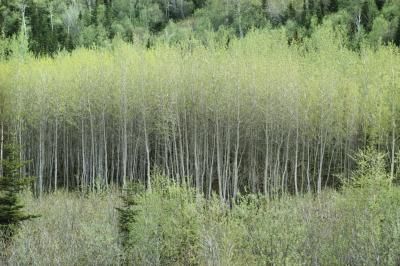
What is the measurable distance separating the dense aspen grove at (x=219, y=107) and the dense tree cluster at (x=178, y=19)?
998 inches

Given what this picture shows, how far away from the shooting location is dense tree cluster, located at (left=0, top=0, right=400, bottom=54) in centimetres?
7625

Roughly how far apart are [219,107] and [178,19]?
7283cm

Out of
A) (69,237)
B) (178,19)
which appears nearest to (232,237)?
(69,237)

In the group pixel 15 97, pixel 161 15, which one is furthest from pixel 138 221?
pixel 161 15

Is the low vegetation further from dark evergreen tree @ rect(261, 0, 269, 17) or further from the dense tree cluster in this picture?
dark evergreen tree @ rect(261, 0, 269, 17)

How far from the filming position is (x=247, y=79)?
1599 inches

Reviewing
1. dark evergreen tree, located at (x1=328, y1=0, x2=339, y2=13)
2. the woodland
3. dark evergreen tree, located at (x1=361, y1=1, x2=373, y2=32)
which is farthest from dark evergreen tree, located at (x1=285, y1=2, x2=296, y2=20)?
the woodland

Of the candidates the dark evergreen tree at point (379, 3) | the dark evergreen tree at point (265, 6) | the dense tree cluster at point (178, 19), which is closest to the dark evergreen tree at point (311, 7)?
the dense tree cluster at point (178, 19)

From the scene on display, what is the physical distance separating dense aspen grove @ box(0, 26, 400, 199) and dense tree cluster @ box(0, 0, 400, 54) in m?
25.4

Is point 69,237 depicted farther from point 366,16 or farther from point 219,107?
point 366,16

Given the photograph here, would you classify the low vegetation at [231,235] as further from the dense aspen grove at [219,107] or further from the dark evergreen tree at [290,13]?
the dark evergreen tree at [290,13]

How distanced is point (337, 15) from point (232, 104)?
4748 centimetres

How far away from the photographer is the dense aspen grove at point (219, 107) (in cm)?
4019

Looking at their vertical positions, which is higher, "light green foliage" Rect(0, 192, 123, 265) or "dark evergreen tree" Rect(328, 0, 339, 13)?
"dark evergreen tree" Rect(328, 0, 339, 13)
